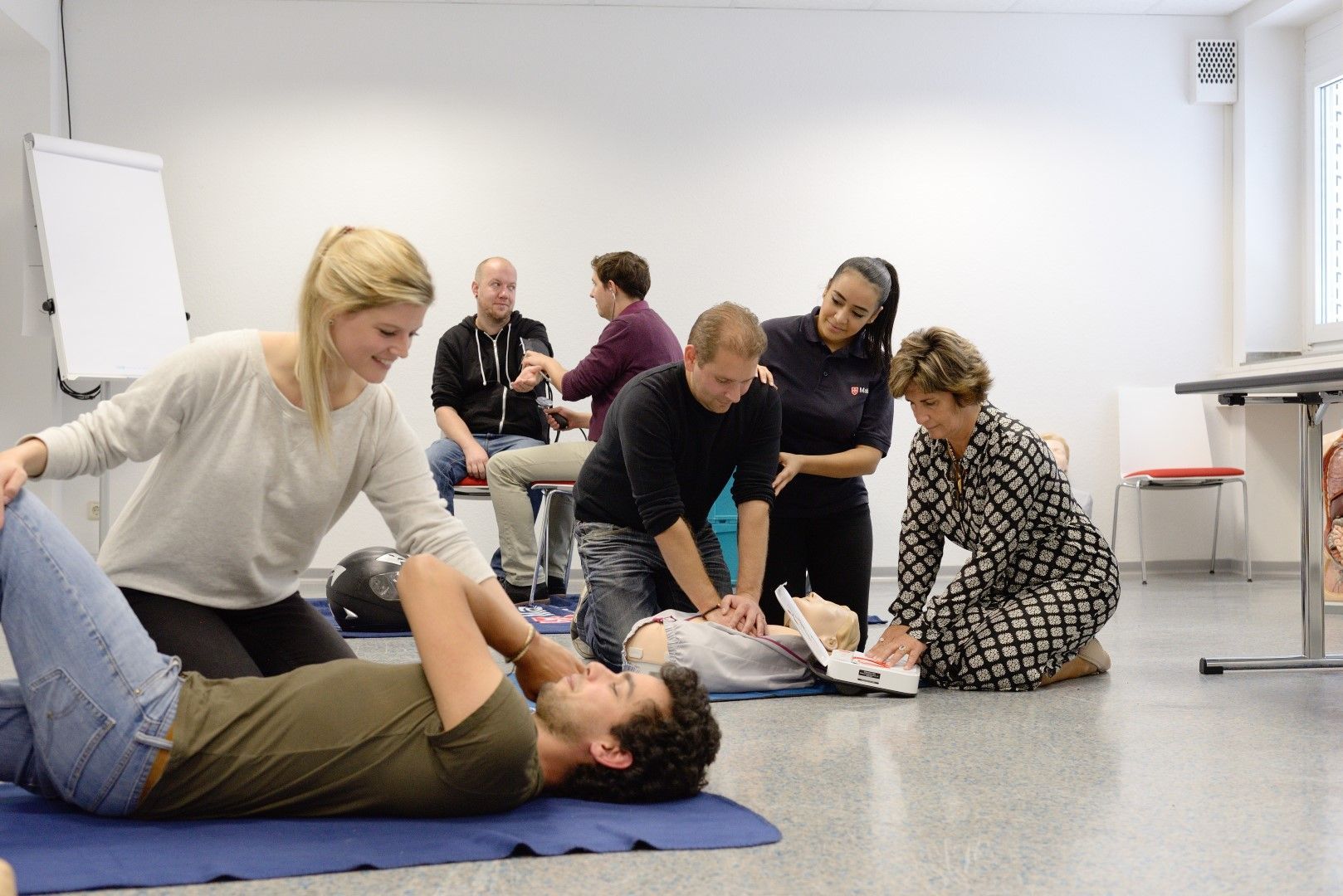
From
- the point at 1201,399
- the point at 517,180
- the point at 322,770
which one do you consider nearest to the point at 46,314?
the point at 517,180

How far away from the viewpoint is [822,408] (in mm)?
3246

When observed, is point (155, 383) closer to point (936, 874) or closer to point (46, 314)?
point (936, 874)

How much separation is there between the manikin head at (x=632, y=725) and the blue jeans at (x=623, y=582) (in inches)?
45.2

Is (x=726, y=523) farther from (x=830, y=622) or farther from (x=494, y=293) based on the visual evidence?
(x=494, y=293)

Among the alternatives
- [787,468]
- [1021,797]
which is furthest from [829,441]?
[1021,797]

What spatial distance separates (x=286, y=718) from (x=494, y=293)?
3438 mm

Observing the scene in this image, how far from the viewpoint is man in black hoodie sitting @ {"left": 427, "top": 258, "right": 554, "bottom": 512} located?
4.86 meters

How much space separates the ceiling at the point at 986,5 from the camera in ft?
19.2

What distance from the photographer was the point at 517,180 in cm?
586

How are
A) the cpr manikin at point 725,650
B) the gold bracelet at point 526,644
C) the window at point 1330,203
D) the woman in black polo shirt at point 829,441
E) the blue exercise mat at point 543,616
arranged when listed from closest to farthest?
the gold bracelet at point 526,644, the cpr manikin at point 725,650, the woman in black polo shirt at point 829,441, the blue exercise mat at point 543,616, the window at point 1330,203

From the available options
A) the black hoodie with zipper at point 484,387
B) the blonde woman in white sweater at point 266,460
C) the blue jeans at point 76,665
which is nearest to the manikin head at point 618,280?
the black hoodie with zipper at point 484,387

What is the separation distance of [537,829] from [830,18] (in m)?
5.15

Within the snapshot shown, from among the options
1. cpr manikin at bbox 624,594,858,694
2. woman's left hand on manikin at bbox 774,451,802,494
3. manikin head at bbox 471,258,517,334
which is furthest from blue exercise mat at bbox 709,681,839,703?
manikin head at bbox 471,258,517,334

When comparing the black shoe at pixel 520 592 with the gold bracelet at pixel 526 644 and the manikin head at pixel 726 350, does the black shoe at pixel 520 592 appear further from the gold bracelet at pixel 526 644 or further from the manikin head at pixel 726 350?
the gold bracelet at pixel 526 644
